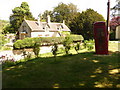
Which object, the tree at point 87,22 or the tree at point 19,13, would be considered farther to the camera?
the tree at point 19,13

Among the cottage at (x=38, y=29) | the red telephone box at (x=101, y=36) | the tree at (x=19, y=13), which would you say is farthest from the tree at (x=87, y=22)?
the tree at (x=19, y=13)

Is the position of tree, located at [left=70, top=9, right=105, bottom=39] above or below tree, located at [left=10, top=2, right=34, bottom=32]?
below

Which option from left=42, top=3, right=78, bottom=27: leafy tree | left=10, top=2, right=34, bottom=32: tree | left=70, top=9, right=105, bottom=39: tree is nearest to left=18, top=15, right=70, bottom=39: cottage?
left=70, top=9, right=105, bottom=39: tree

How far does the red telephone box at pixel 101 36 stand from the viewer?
9.40 m

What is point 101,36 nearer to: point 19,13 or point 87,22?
point 87,22

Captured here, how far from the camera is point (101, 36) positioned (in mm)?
9477

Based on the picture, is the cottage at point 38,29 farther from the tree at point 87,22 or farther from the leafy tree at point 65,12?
the leafy tree at point 65,12

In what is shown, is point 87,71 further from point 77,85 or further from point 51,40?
point 51,40

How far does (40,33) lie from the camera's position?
38.9m

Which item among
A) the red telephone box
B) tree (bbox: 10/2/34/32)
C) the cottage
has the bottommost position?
the red telephone box

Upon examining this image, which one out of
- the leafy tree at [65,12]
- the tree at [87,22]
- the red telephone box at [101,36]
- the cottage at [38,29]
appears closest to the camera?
the red telephone box at [101,36]

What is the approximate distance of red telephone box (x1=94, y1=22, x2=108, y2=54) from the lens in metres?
9.40

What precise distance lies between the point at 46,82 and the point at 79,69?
2129 mm

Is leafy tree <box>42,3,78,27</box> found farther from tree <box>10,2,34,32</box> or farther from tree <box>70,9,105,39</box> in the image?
tree <box>70,9,105,39</box>
